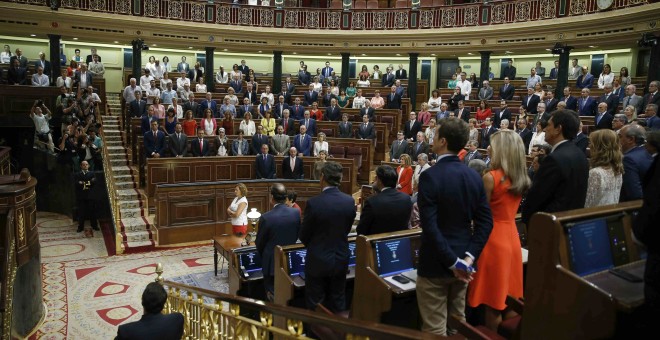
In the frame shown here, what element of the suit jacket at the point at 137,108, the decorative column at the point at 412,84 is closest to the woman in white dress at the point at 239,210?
the suit jacket at the point at 137,108

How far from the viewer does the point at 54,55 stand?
13.3m

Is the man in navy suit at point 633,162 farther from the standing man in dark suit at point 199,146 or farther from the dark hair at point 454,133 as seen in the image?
the standing man in dark suit at point 199,146

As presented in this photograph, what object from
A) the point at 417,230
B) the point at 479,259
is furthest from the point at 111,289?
the point at 479,259

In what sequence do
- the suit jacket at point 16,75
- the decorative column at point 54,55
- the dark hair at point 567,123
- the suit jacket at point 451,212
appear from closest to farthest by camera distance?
the suit jacket at point 451,212 → the dark hair at point 567,123 → the suit jacket at point 16,75 → the decorative column at point 54,55

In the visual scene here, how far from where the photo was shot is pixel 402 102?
13492 mm

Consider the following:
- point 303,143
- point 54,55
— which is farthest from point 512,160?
point 54,55

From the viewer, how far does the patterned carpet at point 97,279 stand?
5.36 m

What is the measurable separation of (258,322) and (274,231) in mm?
1476

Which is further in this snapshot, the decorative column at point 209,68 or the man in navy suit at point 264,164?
the decorative column at point 209,68

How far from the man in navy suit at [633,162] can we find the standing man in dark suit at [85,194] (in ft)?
26.5

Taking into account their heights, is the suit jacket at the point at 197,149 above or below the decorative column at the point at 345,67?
below

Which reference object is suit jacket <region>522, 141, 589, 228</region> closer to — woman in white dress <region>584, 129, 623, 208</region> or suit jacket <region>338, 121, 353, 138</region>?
woman in white dress <region>584, 129, 623, 208</region>

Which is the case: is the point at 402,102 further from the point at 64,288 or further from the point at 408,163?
the point at 64,288

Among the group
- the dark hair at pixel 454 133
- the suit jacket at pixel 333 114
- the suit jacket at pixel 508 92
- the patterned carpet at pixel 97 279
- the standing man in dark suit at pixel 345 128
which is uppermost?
the suit jacket at pixel 508 92
